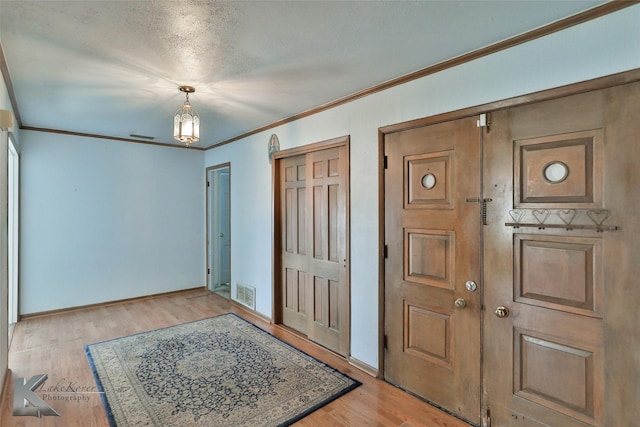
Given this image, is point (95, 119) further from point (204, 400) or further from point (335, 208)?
point (204, 400)

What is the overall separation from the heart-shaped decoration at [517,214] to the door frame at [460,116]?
56 centimetres

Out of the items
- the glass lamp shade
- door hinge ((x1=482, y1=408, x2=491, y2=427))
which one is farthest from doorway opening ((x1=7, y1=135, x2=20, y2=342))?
door hinge ((x1=482, y1=408, x2=491, y2=427))

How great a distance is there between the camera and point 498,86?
202cm

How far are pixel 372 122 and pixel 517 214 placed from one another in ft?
4.47

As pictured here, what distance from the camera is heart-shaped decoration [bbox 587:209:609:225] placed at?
1.65m

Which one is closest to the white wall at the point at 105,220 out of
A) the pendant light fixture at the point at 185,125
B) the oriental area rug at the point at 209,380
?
the oriental area rug at the point at 209,380

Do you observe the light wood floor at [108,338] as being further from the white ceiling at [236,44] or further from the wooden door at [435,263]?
the white ceiling at [236,44]

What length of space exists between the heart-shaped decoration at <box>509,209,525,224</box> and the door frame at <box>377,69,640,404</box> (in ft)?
1.83

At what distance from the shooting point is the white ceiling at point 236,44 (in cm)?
168

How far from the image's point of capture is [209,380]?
267 centimetres

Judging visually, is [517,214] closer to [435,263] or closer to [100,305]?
[435,263]

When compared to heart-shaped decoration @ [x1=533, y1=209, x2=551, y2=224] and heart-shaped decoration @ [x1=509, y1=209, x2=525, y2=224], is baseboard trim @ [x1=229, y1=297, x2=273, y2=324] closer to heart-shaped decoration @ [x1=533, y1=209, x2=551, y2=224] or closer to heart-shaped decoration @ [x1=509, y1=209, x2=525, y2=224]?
heart-shaped decoration @ [x1=509, y1=209, x2=525, y2=224]

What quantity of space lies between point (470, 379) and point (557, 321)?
0.71m

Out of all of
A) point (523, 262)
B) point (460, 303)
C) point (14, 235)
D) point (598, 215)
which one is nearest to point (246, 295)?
point (14, 235)
